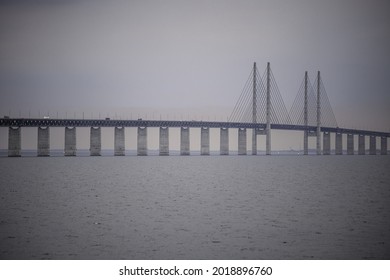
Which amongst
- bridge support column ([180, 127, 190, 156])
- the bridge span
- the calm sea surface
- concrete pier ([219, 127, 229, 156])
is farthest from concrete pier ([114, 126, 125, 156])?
the calm sea surface

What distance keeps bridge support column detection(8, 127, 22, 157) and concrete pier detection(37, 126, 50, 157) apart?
5950mm

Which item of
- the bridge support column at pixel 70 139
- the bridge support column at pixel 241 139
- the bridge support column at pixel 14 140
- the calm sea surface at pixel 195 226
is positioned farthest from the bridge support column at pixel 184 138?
the calm sea surface at pixel 195 226

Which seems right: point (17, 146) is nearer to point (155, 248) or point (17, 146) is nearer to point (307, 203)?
point (307, 203)

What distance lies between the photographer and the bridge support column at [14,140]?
14050 cm

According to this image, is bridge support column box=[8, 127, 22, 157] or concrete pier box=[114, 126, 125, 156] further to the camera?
concrete pier box=[114, 126, 125, 156]

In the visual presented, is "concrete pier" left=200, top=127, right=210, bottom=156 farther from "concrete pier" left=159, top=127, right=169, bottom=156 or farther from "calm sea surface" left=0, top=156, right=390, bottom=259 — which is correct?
"calm sea surface" left=0, top=156, right=390, bottom=259

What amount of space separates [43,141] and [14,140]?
29.9 feet

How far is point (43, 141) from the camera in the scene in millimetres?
Answer: 147625

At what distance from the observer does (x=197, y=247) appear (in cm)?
1673

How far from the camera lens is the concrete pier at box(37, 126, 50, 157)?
479 ft

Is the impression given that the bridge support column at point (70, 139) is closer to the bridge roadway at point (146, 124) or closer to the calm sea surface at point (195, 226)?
the bridge roadway at point (146, 124)

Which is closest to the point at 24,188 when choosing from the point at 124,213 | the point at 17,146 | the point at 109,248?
the point at 124,213

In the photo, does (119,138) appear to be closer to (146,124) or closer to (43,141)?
(146,124)

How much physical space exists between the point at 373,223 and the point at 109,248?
11.7m
